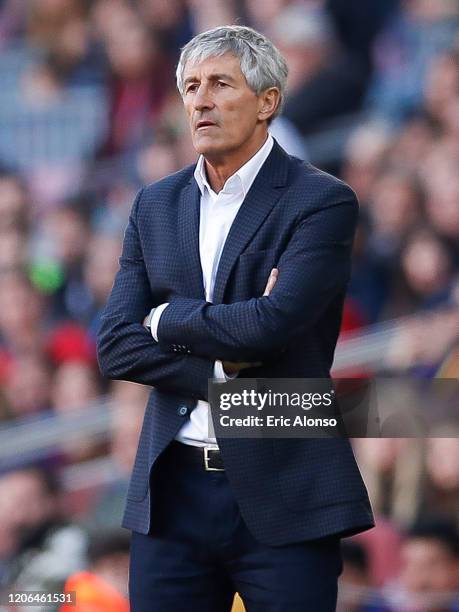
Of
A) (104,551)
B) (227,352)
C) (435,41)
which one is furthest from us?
(104,551)

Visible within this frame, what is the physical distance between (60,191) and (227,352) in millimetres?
2185

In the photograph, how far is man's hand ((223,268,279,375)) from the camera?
7.65 feet

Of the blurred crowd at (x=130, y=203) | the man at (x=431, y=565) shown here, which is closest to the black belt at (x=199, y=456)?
the blurred crowd at (x=130, y=203)

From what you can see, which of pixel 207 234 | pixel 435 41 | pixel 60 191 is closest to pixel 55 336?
pixel 60 191

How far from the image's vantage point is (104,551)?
14.1 ft

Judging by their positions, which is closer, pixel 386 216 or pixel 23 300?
pixel 386 216

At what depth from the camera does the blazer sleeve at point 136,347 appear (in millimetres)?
2342

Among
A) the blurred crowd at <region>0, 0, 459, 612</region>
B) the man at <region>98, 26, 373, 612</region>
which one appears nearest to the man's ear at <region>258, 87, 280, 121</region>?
the man at <region>98, 26, 373, 612</region>

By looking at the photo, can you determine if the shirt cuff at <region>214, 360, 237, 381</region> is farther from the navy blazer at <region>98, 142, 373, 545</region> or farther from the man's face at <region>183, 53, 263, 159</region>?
the man's face at <region>183, 53, 263, 159</region>

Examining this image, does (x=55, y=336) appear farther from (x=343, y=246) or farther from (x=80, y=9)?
(x=343, y=246)

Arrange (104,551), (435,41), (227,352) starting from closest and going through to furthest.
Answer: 1. (227,352)
2. (435,41)
3. (104,551)

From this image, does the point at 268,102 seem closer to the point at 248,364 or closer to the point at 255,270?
the point at 255,270

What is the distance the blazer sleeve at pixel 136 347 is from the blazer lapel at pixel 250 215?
145 millimetres

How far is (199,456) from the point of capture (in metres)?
2.34
